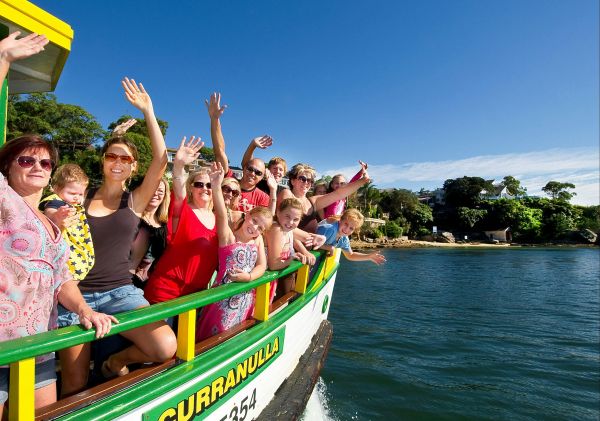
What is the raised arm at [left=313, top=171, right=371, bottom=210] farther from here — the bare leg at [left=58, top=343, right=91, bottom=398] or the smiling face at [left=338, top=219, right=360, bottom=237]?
the bare leg at [left=58, top=343, right=91, bottom=398]

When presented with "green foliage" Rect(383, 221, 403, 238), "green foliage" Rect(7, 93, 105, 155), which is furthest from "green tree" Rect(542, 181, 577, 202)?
"green foliage" Rect(7, 93, 105, 155)

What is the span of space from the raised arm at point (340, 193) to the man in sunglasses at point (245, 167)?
0.62m

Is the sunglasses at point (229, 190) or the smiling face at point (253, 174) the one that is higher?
the smiling face at point (253, 174)

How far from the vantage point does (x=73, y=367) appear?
197 centimetres

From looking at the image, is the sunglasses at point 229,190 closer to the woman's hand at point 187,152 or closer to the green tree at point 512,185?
the woman's hand at point 187,152

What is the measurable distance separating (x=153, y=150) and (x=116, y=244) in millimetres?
639

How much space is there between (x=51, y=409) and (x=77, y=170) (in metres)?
1.37

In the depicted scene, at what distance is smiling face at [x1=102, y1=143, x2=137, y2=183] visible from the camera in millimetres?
2320

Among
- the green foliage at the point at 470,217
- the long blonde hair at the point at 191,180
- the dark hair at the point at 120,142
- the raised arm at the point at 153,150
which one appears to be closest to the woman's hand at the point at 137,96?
the raised arm at the point at 153,150

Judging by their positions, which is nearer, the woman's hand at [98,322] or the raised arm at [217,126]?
the woman's hand at [98,322]

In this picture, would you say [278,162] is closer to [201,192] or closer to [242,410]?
[201,192]

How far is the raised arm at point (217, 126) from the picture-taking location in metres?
3.90

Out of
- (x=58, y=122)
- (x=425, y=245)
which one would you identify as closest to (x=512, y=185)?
(x=425, y=245)

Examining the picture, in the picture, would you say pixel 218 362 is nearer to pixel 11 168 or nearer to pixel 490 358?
pixel 11 168
